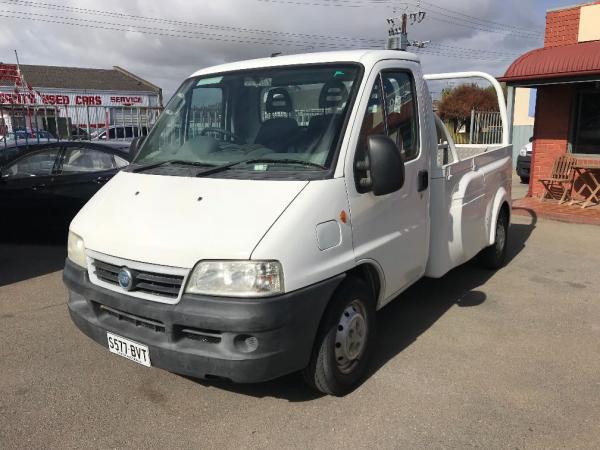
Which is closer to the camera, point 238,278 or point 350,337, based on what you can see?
point 238,278

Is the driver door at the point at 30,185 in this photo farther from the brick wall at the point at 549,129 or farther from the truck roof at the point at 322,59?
the brick wall at the point at 549,129

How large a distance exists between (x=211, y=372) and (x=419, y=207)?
210 centimetres

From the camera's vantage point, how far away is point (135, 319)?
A: 3.02 meters

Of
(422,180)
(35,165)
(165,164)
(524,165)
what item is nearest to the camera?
(165,164)

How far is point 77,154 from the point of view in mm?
7520

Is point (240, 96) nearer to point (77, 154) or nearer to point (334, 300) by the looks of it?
point (334, 300)

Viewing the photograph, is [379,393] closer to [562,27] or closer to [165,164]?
[165,164]

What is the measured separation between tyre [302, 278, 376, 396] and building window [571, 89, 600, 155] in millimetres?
9009

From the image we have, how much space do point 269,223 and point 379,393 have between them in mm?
1461

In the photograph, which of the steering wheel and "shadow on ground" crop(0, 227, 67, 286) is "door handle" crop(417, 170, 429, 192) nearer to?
the steering wheel

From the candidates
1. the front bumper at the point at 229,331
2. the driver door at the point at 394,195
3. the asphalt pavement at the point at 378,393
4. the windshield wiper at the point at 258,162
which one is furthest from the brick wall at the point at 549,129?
the front bumper at the point at 229,331

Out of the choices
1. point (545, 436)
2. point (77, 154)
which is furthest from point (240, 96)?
point (77, 154)

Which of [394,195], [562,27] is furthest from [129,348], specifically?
[562,27]

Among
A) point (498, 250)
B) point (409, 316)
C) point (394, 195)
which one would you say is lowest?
point (409, 316)
